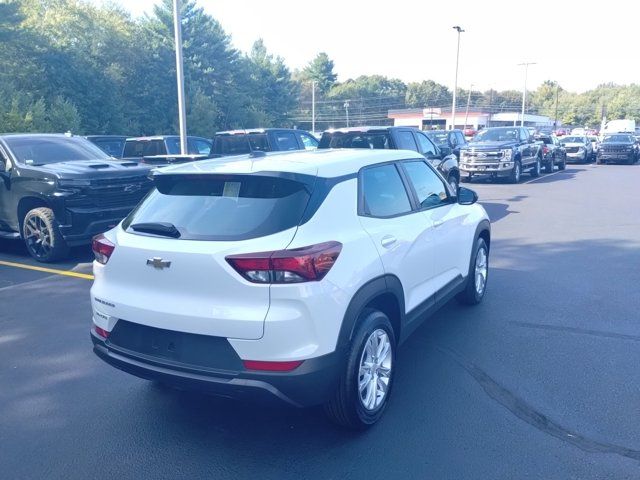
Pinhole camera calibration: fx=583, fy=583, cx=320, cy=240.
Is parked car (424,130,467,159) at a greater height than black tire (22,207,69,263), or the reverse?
parked car (424,130,467,159)

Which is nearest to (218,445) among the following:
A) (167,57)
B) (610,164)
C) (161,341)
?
(161,341)

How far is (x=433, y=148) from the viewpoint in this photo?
46.6 feet

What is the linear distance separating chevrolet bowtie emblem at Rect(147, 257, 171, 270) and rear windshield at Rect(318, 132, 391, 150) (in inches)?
354

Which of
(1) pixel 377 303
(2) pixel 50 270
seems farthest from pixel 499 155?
(1) pixel 377 303

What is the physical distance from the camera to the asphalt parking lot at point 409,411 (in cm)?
344

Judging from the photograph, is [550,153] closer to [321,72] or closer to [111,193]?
[111,193]

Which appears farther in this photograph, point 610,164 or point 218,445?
point 610,164

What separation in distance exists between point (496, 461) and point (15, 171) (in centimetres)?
824

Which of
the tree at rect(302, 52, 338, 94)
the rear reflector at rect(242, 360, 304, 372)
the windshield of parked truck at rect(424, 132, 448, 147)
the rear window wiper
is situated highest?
the tree at rect(302, 52, 338, 94)

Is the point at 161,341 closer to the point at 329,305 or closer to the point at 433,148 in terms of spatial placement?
the point at 329,305

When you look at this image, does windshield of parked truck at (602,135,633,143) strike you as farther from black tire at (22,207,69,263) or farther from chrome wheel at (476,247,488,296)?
black tire at (22,207,69,263)

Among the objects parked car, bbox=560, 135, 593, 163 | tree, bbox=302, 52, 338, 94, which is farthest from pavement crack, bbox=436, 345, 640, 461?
tree, bbox=302, 52, 338, 94

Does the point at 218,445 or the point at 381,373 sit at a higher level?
the point at 381,373

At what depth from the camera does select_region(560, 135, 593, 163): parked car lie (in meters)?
32.0
